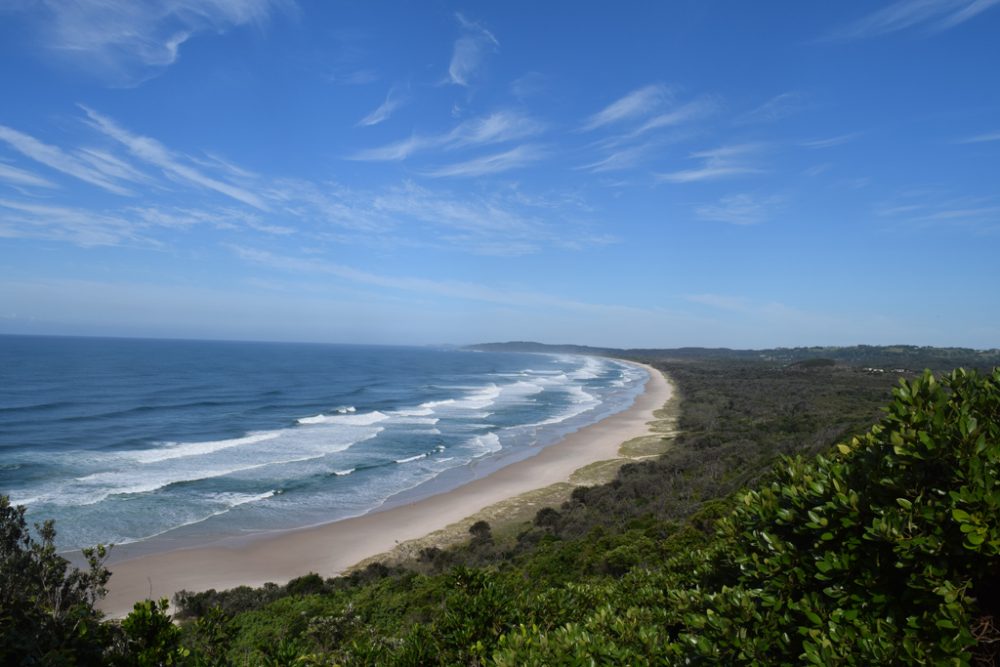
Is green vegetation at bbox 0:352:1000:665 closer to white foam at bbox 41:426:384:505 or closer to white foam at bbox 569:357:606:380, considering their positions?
white foam at bbox 41:426:384:505

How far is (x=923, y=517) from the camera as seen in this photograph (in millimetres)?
3057

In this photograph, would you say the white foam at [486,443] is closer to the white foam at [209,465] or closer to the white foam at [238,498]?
the white foam at [209,465]

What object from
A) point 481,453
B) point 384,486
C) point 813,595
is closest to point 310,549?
point 384,486

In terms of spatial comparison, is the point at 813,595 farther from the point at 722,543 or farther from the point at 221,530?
the point at 221,530

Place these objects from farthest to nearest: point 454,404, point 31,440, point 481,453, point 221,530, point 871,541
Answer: point 454,404, point 481,453, point 31,440, point 221,530, point 871,541

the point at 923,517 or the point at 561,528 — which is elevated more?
the point at 923,517

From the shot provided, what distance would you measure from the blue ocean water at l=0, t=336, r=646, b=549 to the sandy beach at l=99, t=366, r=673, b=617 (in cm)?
137

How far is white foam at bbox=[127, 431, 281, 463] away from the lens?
3102 cm

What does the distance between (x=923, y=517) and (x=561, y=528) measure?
1869 centimetres

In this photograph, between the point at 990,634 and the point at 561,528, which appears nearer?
the point at 990,634

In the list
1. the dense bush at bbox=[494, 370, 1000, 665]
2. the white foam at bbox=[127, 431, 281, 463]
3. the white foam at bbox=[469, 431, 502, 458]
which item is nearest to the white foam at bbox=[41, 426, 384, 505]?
the white foam at bbox=[127, 431, 281, 463]

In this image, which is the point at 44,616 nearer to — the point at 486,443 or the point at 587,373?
the point at 486,443

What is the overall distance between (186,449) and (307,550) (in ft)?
58.0

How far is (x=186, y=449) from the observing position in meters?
33.2
